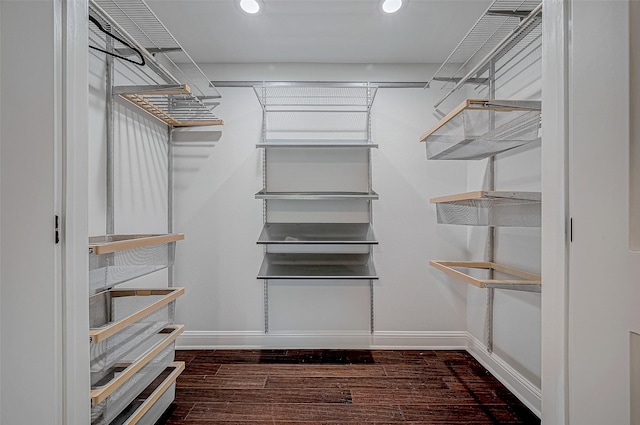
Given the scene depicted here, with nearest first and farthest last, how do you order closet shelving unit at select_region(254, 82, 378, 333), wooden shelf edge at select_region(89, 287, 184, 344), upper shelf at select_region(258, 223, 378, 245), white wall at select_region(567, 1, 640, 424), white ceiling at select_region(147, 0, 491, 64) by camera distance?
white wall at select_region(567, 1, 640, 424), wooden shelf edge at select_region(89, 287, 184, 344), white ceiling at select_region(147, 0, 491, 64), upper shelf at select_region(258, 223, 378, 245), closet shelving unit at select_region(254, 82, 378, 333)

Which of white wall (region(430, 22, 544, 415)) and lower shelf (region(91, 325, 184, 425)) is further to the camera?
white wall (region(430, 22, 544, 415))

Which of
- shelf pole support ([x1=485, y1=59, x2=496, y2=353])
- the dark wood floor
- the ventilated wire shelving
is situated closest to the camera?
the ventilated wire shelving

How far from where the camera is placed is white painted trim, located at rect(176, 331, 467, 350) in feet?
8.06

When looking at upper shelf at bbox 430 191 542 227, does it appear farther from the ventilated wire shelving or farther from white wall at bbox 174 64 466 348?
the ventilated wire shelving

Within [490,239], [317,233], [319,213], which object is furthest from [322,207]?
[490,239]

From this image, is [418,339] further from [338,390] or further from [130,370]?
[130,370]

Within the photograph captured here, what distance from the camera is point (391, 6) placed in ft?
5.77

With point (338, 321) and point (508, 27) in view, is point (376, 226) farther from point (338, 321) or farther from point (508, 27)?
point (508, 27)

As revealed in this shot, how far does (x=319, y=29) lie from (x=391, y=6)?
0.45 metres

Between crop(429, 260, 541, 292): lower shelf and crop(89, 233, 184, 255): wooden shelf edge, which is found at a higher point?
crop(89, 233, 184, 255): wooden shelf edge

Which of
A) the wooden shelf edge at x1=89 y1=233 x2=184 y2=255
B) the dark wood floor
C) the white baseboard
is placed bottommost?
the dark wood floor

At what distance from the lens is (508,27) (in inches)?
69.7

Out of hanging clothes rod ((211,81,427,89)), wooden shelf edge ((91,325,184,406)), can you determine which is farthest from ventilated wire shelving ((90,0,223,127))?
wooden shelf edge ((91,325,184,406))

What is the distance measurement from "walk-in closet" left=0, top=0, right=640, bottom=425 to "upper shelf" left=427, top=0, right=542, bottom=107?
0.02 metres
